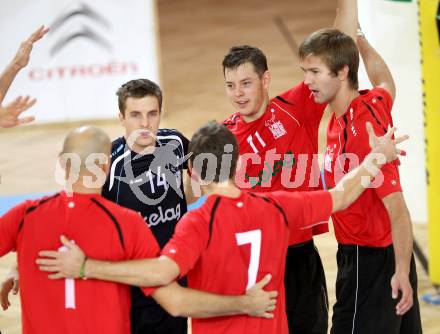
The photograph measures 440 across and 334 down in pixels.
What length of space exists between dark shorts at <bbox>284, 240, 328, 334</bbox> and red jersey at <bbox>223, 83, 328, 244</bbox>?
106mm

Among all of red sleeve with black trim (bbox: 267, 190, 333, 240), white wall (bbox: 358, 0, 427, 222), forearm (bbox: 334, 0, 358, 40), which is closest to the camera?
red sleeve with black trim (bbox: 267, 190, 333, 240)

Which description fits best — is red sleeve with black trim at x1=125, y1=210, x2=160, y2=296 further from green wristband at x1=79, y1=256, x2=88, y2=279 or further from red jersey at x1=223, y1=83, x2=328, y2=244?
red jersey at x1=223, y1=83, x2=328, y2=244

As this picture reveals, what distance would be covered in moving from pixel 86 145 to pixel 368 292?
6.47ft

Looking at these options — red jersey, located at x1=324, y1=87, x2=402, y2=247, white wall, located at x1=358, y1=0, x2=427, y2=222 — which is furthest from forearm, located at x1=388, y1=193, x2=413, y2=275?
white wall, located at x1=358, y1=0, x2=427, y2=222

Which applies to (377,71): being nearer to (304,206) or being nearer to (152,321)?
(304,206)

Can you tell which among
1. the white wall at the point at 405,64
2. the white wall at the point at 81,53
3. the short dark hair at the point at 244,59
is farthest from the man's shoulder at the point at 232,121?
the white wall at the point at 81,53

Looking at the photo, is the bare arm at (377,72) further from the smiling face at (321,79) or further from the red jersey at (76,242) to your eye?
the red jersey at (76,242)

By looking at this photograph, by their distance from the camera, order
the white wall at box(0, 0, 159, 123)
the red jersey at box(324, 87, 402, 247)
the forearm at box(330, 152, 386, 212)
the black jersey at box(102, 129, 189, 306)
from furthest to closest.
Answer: the white wall at box(0, 0, 159, 123)
the black jersey at box(102, 129, 189, 306)
the red jersey at box(324, 87, 402, 247)
the forearm at box(330, 152, 386, 212)

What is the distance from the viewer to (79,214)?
13.0 feet

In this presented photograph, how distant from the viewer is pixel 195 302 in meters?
3.87

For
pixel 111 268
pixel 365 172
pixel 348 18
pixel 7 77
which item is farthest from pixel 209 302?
pixel 348 18

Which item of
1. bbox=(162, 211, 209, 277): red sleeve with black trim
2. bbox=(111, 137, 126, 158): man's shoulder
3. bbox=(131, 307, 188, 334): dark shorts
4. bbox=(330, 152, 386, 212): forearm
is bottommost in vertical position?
bbox=(131, 307, 188, 334): dark shorts

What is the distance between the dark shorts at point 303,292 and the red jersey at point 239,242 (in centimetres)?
126

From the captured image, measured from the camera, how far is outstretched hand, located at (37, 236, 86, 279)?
12.7 feet
